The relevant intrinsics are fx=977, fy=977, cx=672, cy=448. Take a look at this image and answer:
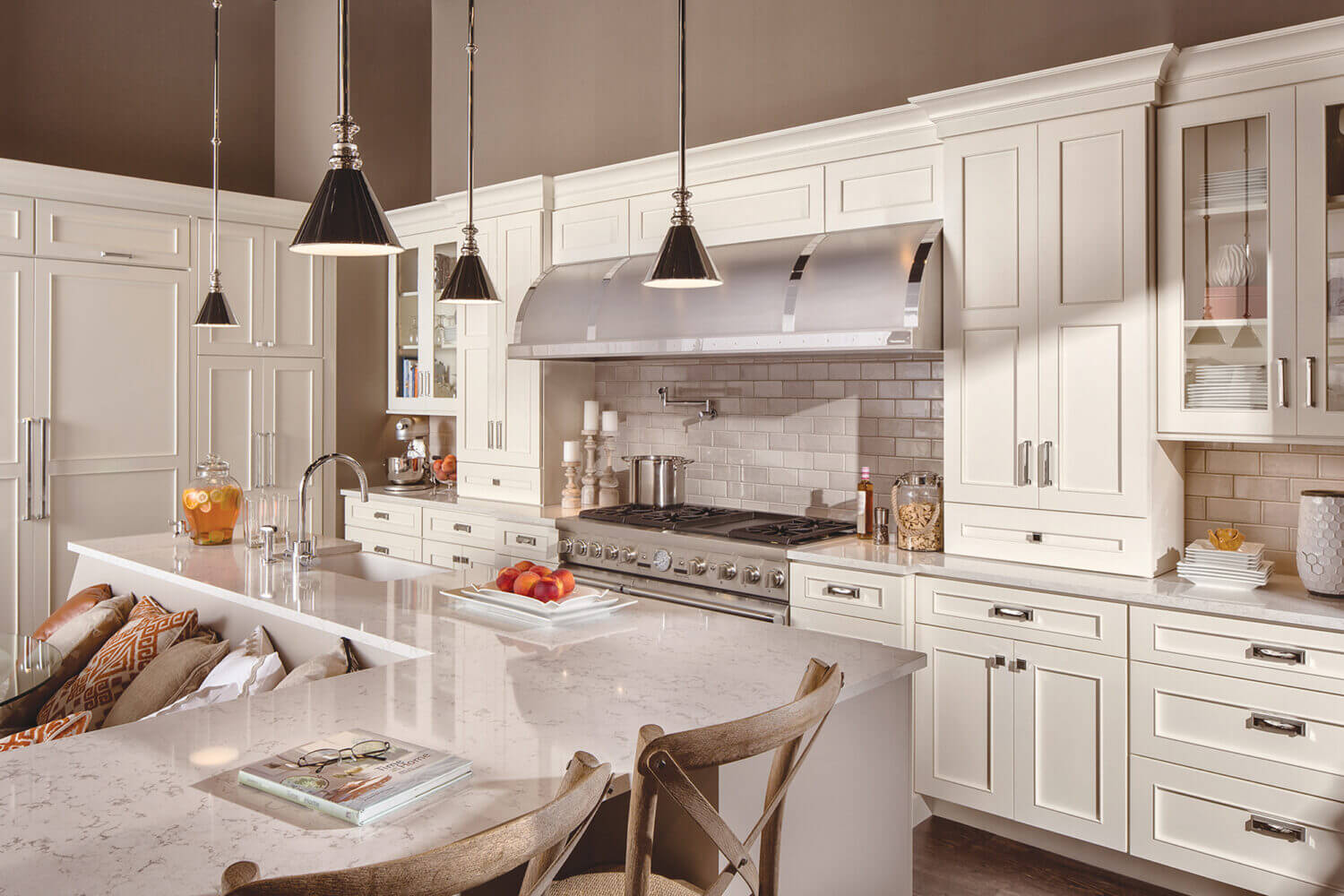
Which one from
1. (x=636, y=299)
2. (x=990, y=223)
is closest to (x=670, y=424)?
(x=636, y=299)

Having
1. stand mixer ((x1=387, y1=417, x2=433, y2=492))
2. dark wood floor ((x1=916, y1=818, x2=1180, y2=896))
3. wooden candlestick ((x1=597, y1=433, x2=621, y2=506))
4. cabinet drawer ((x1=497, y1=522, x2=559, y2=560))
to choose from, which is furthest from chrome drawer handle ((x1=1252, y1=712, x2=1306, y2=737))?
stand mixer ((x1=387, y1=417, x2=433, y2=492))

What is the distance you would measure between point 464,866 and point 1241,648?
2505 mm

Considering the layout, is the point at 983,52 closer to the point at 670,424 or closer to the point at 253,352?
the point at 670,424

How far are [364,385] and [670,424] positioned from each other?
2.33m

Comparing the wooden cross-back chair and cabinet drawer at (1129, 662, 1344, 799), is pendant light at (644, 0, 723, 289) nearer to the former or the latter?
the wooden cross-back chair

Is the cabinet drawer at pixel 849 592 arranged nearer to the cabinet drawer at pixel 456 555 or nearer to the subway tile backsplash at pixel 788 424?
the subway tile backsplash at pixel 788 424

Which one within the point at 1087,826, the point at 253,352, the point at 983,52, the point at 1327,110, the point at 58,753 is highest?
the point at 983,52

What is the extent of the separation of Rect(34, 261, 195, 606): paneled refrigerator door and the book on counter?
4.10 meters

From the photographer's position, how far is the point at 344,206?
6.70 ft

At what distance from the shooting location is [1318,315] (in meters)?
2.74

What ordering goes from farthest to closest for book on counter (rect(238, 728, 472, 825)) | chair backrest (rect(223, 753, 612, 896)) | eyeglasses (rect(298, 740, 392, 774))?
eyeglasses (rect(298, 740, 392, 774)) < book on counter (rect(238, 728, 472, 825)) < chair backrest (rect(223, 753, 612, 896))

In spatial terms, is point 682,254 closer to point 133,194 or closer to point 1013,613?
point 1013,613

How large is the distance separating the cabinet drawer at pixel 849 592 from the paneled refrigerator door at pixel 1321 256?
1.31 meters

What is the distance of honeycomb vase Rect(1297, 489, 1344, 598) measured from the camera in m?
2.76
